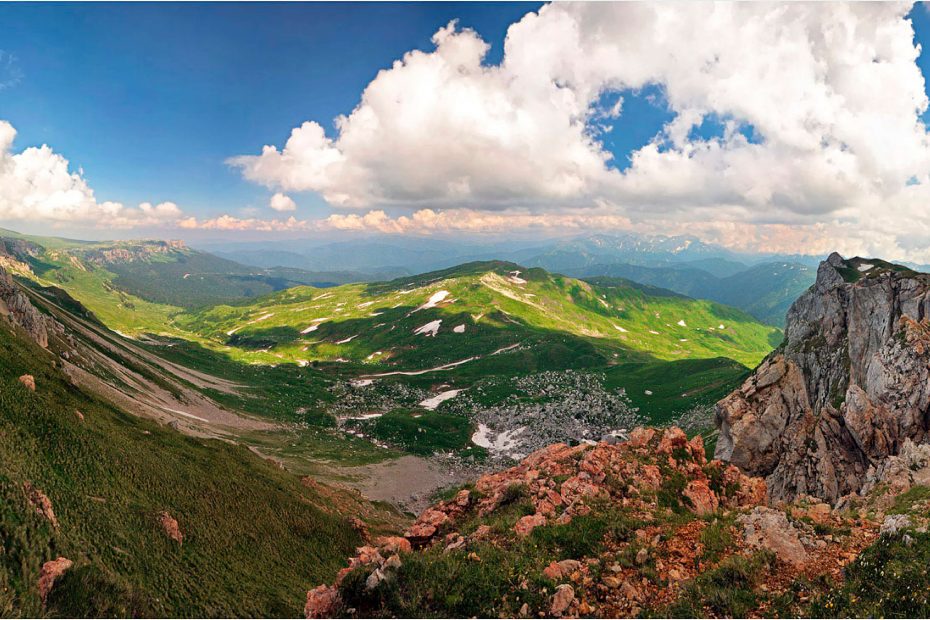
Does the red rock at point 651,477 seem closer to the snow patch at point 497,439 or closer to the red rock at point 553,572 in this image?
the red rock at point 553,572

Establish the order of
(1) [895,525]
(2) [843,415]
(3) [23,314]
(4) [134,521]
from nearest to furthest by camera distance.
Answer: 1. (1) [895,525]
2. (4) [134,521]
3. (2) [843,415]
4. (3) [23,314]

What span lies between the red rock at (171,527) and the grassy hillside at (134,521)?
0.44m

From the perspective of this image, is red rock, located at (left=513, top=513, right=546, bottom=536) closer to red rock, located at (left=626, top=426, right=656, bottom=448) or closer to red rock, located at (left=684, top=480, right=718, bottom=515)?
red rock, located at (left=684, top=480, right=718, bottom=515)

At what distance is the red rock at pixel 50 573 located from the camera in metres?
15.0

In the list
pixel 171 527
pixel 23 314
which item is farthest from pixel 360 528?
pixel 23 314

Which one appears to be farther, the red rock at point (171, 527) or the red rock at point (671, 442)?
the red rock at point (671, 442)

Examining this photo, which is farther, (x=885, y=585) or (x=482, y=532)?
(x=482, y=532)

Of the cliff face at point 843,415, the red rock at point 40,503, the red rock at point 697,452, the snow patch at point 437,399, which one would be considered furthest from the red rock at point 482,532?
the snow patch at point 437,399

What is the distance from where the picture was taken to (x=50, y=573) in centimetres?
1559

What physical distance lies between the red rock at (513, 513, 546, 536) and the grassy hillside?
15.1m

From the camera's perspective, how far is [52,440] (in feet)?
88.6

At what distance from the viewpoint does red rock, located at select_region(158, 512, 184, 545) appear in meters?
25.7

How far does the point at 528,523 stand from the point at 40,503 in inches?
921

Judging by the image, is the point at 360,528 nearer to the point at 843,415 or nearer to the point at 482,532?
the point at 482,532
